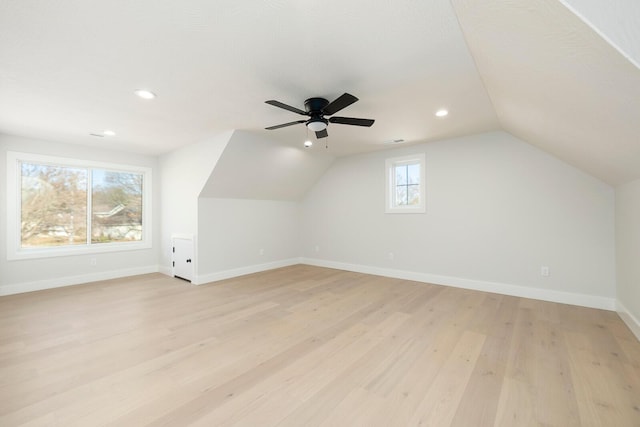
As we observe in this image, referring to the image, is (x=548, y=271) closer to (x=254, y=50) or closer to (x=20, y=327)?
(x=254, y=50)

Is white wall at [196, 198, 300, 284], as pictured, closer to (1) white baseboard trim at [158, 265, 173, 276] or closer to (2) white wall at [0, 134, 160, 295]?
(1) white baseboard trim at [158, 265, 173, 276]

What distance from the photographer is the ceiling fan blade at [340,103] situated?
2.29 meters

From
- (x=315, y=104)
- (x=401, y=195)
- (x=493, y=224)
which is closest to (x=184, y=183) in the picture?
(x=315, y=104)

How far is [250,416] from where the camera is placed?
1549mm

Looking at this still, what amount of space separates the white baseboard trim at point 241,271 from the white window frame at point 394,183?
2.62 m

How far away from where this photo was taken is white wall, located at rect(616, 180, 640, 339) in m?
2.57

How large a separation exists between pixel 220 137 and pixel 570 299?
5471mm

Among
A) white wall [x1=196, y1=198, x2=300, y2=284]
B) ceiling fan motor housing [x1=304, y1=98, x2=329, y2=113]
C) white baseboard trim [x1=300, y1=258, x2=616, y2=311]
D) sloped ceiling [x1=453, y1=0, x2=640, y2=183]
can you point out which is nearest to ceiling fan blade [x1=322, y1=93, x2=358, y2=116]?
ceiling fan motor housing [x1=304, y1=98, x2=329, y2=113]

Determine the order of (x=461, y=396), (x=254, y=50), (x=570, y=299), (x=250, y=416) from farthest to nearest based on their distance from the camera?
1. (x=570, y=299)
2. (x=254, y=50)
3. (x=461, y=396)
4. (x=250, y=416)

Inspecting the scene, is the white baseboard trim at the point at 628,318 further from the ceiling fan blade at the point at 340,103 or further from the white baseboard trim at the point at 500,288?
the ceiling fan blade at the point at 340,103

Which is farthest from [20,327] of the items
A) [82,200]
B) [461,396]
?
[461,396]

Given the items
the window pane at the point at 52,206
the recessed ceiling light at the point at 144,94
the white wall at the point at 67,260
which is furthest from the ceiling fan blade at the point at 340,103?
the window pane at the point at 52,206

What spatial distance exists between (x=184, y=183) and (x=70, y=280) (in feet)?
8.19

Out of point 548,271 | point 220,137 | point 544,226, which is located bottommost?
point 548,271
